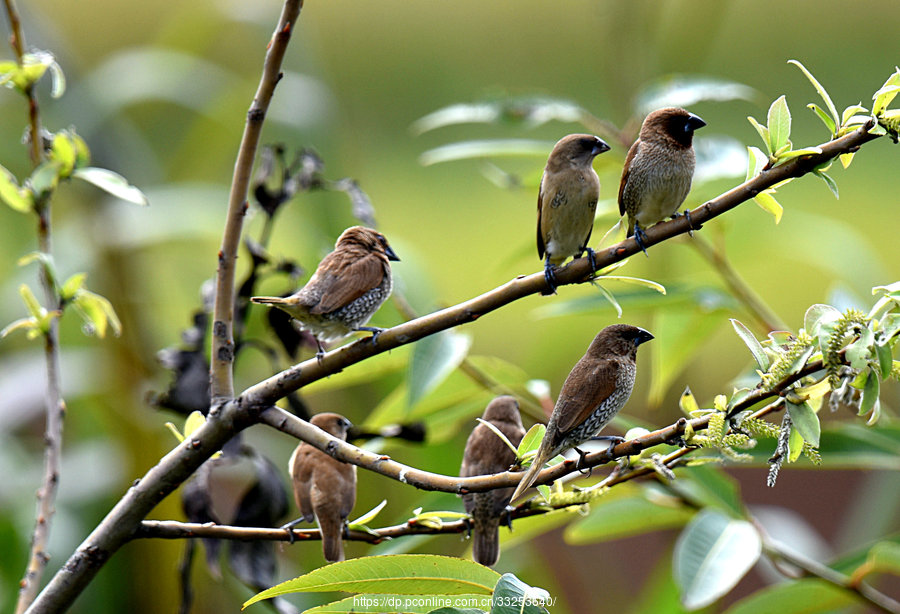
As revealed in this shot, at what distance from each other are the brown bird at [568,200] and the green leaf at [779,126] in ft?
Result: 0.39

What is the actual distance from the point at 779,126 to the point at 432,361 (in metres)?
0.29

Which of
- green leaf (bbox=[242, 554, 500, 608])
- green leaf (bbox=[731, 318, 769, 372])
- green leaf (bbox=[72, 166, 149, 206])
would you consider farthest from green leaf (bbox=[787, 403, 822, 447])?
green leaf (bbox=[72, 166, 149, 206])

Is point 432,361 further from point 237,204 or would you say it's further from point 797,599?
point 797,599

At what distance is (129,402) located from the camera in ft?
3.60

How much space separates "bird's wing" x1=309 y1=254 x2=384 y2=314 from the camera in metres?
0.44

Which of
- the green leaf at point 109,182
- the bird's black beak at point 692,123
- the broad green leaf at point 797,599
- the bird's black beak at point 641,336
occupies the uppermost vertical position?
the green leaf at point 109,182

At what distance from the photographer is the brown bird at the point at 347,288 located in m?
0.45

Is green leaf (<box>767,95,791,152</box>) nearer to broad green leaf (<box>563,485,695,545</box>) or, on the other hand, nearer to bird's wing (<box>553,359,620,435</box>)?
bird's wing (<box>553,359,620,435</box>)

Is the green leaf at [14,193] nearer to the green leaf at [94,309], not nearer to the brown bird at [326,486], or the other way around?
the green leaf at [94,309]

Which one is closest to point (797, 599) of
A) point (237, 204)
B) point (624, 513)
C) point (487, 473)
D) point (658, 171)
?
point (624, 513)

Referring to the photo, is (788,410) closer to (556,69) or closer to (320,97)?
(320,97)

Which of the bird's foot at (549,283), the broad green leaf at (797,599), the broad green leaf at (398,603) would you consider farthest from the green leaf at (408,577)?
the broad green leaf at (797,599)

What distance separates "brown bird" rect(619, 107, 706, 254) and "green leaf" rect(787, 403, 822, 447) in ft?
0.37

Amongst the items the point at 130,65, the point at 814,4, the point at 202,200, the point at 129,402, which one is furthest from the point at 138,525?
the point at 814,4
